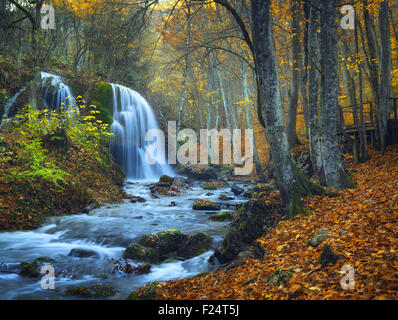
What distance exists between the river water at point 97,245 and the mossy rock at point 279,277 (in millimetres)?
2111

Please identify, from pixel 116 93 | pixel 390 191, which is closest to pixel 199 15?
pixel 116 93

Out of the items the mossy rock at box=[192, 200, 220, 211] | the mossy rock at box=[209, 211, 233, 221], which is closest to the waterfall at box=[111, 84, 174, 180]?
the mossy rock at box=[192, 200, 220, 211]

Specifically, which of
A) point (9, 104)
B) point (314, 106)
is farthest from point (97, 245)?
point (9, 104)

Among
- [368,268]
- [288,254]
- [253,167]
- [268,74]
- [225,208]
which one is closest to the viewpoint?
[368,268]

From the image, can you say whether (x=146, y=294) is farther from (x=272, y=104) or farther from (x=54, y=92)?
(x=54, y=92)

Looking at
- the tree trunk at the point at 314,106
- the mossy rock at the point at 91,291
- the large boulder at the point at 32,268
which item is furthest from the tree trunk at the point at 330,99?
the large boulder at the point at 32,268

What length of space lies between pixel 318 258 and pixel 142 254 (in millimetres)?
3850

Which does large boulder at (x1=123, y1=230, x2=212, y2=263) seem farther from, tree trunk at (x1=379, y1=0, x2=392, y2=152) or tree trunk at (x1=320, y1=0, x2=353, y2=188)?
tree trunk at (x1=379, y1=0, x2=392, y2=152)

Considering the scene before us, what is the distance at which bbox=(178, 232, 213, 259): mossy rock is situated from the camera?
6.43m

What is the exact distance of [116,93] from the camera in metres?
18.9

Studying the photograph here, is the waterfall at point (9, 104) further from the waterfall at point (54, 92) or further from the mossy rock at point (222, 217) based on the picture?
the mossy rock at point (222, 217)

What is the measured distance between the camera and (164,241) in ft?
21.8

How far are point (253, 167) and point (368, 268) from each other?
19788 millimetres
